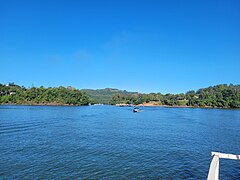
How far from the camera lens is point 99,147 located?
94.2ft

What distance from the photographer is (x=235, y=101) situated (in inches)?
7746

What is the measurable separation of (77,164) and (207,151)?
17015mm

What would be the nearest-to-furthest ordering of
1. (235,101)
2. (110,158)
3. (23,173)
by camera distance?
(23,173) → (110,158) → (235,101)

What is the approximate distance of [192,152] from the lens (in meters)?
27.5

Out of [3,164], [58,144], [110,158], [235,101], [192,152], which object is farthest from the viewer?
[235,101]

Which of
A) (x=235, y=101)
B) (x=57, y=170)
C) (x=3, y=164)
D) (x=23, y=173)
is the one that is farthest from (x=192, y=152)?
(x=235, y=101)

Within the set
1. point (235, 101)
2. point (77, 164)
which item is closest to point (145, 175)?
point (77, 164)

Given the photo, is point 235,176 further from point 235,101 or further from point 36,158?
point 235,101

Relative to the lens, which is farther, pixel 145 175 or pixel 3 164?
pixel 3 164

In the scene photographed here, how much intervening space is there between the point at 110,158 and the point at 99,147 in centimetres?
540

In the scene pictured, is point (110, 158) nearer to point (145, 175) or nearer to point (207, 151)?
point (145, 175)

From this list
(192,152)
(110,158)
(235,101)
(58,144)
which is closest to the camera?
(110,158)

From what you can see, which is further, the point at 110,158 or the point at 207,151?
the point at 207,151

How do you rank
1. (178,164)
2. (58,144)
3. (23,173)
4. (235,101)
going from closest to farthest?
(23,173) → (178,164) → (58,144) → (235,101)
